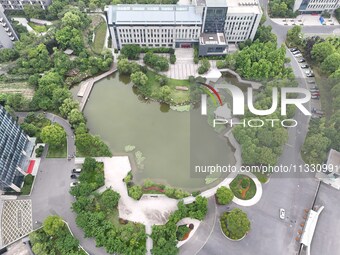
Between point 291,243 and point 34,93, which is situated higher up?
point 34,93

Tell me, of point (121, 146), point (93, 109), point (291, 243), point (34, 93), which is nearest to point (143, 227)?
point (121, 146)

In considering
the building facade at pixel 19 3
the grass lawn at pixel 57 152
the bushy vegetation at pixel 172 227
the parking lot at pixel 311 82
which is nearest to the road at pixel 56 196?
the grass lawn at pixel 57 152

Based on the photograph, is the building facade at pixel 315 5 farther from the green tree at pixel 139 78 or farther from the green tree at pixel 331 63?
the green tree at pixel 139 78

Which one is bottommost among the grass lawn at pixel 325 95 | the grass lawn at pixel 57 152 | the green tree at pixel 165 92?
the grass lawn at pixel 57 152

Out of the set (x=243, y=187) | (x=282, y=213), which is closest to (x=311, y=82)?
(x=243, y=187)

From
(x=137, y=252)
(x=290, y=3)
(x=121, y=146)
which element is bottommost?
(x=137, y=252)

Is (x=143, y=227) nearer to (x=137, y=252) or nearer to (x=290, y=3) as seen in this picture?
(x=137, y=252)

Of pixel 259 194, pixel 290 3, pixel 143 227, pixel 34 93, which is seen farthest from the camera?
pixel 290 3

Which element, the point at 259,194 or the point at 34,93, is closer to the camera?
the point at 259,194
